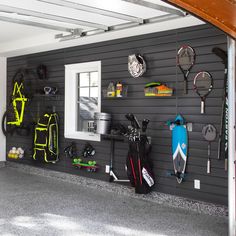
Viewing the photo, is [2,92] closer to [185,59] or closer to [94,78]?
[94,78]

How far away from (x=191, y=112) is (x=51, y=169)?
134 inches

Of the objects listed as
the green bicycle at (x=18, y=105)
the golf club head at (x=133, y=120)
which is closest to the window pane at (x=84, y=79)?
the green bicycle at (x=18, y=105)

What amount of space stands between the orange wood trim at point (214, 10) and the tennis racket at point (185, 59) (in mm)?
1888

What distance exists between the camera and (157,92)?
525 cm

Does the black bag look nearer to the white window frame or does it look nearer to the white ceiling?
the white ceiling

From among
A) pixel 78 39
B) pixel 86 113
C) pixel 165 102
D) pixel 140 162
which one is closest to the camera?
pixel 140 162

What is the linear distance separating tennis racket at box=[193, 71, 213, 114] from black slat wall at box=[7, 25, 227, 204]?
0.19 ft

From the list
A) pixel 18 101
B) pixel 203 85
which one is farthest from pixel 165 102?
pixel 18 101

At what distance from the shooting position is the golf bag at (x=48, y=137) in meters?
7.05

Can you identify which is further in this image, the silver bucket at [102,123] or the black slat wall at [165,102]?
the silver bucket at [102,123]

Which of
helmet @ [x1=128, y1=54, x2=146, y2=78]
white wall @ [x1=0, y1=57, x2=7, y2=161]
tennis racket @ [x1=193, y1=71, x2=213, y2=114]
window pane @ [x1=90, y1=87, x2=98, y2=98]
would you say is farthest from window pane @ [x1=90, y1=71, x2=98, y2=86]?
white wall @ [x1=0, y1=57, x2=7, y2=161]

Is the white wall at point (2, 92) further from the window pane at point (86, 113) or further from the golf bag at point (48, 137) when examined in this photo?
the window pane at point (86, 113)

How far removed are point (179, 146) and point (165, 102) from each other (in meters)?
0.69

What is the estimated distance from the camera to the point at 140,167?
5.23 meters
